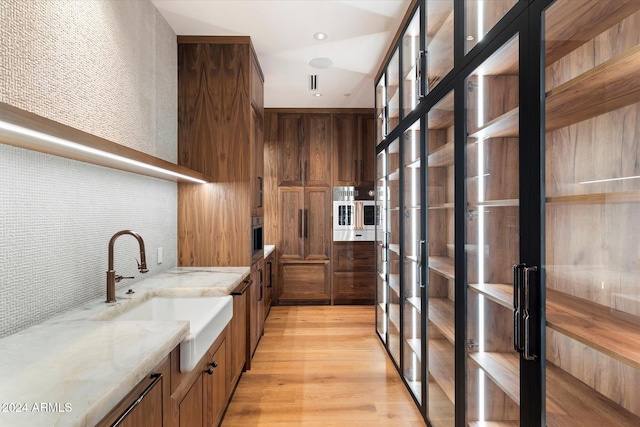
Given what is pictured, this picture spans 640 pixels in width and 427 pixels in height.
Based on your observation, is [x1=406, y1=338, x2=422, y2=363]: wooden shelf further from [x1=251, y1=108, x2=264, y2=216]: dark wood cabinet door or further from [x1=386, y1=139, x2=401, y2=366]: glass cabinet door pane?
[x1=251, y1=108, x2=264, y2=216]: dark wood cabinet door

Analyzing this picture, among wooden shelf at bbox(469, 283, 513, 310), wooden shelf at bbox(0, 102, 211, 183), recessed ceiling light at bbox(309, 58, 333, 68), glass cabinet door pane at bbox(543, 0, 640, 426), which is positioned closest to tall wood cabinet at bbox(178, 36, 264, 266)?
recessed ceiling light at bbox(309, 58, 333, 68)

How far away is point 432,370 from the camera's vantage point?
199 centimetres

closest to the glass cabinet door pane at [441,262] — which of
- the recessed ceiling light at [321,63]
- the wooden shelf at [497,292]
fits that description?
the wooden shelf at [497,292]

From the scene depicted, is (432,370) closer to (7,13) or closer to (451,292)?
(451,292)

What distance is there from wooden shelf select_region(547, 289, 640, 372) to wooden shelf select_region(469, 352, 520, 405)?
0.34m

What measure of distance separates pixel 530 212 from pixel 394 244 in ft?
6.26

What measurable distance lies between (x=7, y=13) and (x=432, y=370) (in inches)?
101

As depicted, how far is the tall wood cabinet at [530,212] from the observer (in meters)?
0.84

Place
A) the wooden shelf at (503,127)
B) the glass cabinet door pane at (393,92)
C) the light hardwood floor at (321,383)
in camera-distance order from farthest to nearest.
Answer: the glass cabinet door pane at (393,92), the light hardwood floor at (321,383), the wooden shelf at (503,127)

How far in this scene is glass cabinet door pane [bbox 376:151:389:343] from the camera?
10.5 feet

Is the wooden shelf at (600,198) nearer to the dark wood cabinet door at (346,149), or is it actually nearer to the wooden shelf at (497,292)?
the wooden shelf at (497,292)

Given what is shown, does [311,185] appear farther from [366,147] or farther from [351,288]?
[351,288]

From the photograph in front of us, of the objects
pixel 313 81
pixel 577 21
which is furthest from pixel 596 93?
pixel 313 81

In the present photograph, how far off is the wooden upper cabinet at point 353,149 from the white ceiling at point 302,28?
42.0 inches
